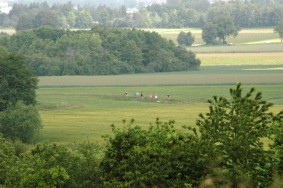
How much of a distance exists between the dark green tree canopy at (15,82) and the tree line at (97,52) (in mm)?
45724

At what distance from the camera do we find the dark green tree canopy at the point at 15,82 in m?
89.8

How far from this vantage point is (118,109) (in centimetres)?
9481

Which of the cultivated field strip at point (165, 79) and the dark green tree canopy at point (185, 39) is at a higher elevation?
the dark green tree canopy at point (185, 39)

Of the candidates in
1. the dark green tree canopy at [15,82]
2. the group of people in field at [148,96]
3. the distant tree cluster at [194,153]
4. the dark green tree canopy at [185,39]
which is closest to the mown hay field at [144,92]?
the group of people in field at [148,96]

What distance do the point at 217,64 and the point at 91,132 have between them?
249 feet

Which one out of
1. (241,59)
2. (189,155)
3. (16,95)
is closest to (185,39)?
(241,59)

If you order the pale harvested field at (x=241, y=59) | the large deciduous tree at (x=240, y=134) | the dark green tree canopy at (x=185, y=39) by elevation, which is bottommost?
the pale harvested field at (x=241, y=59)

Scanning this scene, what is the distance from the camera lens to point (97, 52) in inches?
5984

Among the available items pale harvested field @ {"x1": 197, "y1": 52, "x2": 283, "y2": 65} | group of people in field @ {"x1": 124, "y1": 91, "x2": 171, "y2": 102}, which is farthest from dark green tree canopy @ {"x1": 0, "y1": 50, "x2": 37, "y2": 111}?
pale harvested field @ {"x1": 197, "y1": 52, "x2": 283, "y2": 65}

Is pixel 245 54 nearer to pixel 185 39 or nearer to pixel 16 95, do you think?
pixel 185 39

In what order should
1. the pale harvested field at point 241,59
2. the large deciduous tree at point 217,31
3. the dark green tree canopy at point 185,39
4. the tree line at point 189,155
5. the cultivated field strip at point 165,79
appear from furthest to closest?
the large deciduous tree at point 217,31 → the dark green tree canopy at point 185,39 → the pale harvested field at point 241,59 → the cultivated field strip at point 165,79 → the tree line at point 189,155

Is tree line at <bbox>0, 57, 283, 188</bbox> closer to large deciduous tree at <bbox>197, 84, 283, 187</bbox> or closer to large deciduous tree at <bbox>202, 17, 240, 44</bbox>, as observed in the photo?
large deciduous tree at <bbox>197, 84, 283, 187</bbox>

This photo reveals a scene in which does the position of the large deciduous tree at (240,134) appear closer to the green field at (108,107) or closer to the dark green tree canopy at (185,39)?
the green field at (108,107)

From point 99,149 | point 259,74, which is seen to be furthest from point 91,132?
point 259,74
